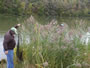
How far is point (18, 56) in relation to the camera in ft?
19.6

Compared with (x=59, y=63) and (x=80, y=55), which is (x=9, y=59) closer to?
(x=59, y=63)

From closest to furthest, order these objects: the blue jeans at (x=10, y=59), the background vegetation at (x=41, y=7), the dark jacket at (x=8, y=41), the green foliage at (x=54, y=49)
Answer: the green foliage at (x=54, y=49) < the dark jacket at (x=8, y=41) < the blue jeans at (x=10, y=59) < the background vegetation at (x=41, y=7)

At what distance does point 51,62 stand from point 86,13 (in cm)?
5691

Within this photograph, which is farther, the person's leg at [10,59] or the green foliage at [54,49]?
the person's leg at [10,59]

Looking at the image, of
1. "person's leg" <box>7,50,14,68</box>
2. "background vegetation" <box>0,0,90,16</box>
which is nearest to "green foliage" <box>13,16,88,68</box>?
"person's leg" <box>7,50,14,68</box>

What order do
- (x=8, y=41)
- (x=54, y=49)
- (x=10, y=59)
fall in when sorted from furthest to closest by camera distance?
(x=10, y=59), (x=8, y=41), (x=54, y=49)

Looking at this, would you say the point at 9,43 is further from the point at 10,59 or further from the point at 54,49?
the point at 54,49

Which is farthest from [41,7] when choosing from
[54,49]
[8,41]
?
[54,49]

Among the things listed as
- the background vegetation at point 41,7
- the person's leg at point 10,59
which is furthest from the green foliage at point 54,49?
the background vegetation at point 41,7

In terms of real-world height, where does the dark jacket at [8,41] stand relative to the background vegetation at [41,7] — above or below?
below

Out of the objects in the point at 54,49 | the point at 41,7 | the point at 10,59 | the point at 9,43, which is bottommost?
the point at 10,59

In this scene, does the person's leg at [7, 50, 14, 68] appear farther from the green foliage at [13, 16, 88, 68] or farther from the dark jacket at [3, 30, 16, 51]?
the green foliage at [13, 16, 88, 68]

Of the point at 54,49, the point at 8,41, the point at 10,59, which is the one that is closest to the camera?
the point at 54,49

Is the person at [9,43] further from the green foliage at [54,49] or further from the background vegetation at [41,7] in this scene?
the background vegetation at [41,7]
